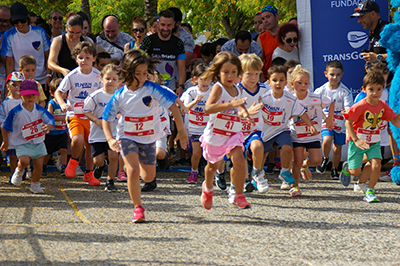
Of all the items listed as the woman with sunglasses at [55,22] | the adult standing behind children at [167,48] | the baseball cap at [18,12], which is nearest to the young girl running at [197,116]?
the adult standing behind children at [167,48]

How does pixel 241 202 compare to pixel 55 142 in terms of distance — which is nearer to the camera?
pixel 241 202

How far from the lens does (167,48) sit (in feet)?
29.4

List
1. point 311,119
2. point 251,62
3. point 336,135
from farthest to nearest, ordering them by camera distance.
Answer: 1. point 336,135
2. point 311,119
3. point 251,62

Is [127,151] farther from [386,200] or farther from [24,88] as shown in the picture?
[386,200]

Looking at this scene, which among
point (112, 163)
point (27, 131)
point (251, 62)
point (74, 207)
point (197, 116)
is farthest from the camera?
point (197, 116)

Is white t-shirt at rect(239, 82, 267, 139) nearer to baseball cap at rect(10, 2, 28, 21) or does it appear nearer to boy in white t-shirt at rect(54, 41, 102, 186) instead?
boy in white t-shirt at rect(54, 41, 102, 186)

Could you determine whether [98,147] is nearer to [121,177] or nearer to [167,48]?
[121,177]

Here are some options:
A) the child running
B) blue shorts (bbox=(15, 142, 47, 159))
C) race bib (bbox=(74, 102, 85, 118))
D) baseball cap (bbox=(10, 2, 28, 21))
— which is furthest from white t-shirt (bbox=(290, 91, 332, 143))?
baseball cap (bbox=(10, 2, 28, 21))

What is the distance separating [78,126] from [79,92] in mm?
489

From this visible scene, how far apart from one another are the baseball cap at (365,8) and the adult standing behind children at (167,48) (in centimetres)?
281

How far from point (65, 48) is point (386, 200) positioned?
518cm

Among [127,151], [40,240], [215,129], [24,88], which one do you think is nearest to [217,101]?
[215,129]

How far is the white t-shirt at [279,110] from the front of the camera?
712cm

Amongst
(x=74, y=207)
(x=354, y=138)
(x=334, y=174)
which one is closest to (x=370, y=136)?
Result: (x=354, y=138)
